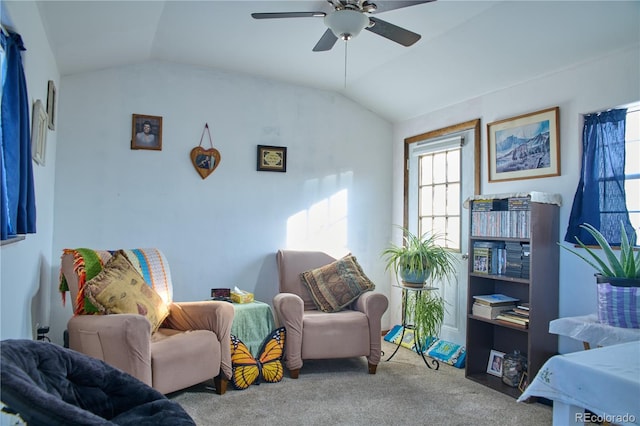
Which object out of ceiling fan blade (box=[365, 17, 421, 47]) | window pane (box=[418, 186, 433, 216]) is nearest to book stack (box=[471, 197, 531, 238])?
window pane (box=[418, 186, 433, 216])

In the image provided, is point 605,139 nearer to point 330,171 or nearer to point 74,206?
point 330,171

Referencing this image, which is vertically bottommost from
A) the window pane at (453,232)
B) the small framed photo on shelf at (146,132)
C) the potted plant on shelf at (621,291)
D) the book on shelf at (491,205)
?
the potted plant on shelf at (621,291)

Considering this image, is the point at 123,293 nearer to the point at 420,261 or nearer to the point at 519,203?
the point at 420,261

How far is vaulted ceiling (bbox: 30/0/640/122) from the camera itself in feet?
8.79

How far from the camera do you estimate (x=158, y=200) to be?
3824 mm

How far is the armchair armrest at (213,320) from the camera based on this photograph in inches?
117

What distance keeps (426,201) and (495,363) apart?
1.62 m

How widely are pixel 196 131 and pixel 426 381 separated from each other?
2739mm

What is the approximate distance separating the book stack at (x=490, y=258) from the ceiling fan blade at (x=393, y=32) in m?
1.62

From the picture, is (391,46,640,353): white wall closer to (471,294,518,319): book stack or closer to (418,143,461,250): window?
(471,294,518,319): book stack

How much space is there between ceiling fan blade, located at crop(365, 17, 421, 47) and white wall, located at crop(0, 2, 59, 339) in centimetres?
168

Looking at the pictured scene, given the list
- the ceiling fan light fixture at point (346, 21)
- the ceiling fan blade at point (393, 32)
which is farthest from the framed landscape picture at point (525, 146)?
the ceiling fan light fixture at point (346, 21)

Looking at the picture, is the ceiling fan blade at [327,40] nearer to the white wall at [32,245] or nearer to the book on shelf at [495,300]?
the white wall at [32,245]

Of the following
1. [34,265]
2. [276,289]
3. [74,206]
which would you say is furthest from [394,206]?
[34,265]
